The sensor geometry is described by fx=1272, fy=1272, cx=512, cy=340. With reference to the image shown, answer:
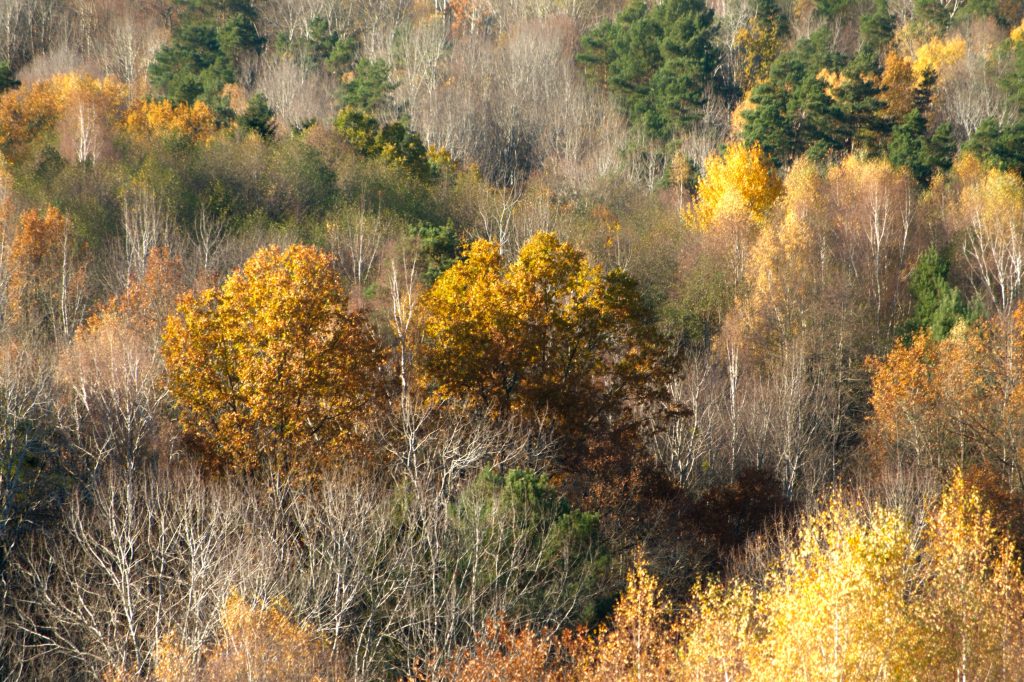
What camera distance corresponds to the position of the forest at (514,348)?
22891mm

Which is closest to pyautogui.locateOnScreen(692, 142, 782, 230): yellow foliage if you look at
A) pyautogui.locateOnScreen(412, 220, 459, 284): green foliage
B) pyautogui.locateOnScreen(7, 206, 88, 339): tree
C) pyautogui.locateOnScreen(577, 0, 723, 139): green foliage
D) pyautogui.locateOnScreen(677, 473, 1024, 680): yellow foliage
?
pyautogui.locateOnScreen(577, 0, 723, 139): green foliage

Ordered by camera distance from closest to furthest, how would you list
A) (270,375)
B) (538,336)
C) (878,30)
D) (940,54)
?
(270,375) → (538,336) → (940,54) → (878,30)

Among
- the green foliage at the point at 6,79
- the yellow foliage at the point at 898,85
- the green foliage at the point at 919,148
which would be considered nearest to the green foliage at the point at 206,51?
the green foliage at the point at 6,79

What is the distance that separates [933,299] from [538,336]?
18.6 meters

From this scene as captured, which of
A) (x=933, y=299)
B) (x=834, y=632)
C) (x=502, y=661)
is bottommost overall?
(x=933, y=299)

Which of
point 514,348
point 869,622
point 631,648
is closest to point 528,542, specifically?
point 631,648

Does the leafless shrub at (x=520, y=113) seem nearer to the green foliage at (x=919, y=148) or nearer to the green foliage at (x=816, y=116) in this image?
the green foliage at (x=816, y=116)

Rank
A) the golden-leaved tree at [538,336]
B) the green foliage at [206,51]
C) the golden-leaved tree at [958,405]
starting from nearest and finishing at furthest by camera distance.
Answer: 1. the golden-leaved tree at [538,336]
2. the golden-leaved tree at [958,405]
3. the green foliage at [206,51]

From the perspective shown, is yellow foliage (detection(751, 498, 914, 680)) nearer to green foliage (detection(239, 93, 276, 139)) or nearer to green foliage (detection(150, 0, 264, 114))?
green foliage (detection(239, 93, 276, 139))

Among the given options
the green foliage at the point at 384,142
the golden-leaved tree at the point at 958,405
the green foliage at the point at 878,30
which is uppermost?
the green foliage at the point at 878,30

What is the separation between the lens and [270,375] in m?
29.4

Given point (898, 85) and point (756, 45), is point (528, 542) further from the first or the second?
point (756, 45)

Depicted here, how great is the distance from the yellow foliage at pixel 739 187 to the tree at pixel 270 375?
93.2 feet

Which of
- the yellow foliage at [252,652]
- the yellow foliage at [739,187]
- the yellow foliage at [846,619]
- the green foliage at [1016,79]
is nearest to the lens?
the yellow foliage at [252,652]
